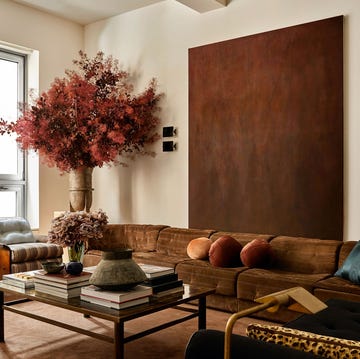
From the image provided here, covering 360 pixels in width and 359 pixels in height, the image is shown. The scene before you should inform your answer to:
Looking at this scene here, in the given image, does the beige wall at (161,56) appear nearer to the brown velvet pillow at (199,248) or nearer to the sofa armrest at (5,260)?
the brown velvet pillow at (199,248)

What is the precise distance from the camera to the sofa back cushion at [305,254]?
139 inches

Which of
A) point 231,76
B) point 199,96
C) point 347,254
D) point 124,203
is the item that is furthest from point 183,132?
point 347,254

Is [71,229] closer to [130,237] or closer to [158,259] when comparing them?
[158,259]

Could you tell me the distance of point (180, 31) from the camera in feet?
16.2

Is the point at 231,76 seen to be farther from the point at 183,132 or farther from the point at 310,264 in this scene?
the point at 310,264

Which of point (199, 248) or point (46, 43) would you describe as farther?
point (46, 43)

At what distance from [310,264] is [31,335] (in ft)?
6.97

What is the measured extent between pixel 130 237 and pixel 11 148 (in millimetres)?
1849

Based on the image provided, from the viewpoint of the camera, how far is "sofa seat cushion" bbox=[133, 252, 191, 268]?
3.95 metres

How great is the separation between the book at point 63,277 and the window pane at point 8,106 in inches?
110

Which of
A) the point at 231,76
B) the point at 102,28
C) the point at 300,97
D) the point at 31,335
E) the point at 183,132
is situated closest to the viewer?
the point at 31,335

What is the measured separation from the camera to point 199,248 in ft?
13.3

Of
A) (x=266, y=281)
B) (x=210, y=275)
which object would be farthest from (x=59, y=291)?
(x=266, y=281)

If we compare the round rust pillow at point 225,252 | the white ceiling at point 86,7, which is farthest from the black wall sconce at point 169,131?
the round rust pillow at point 225,252
